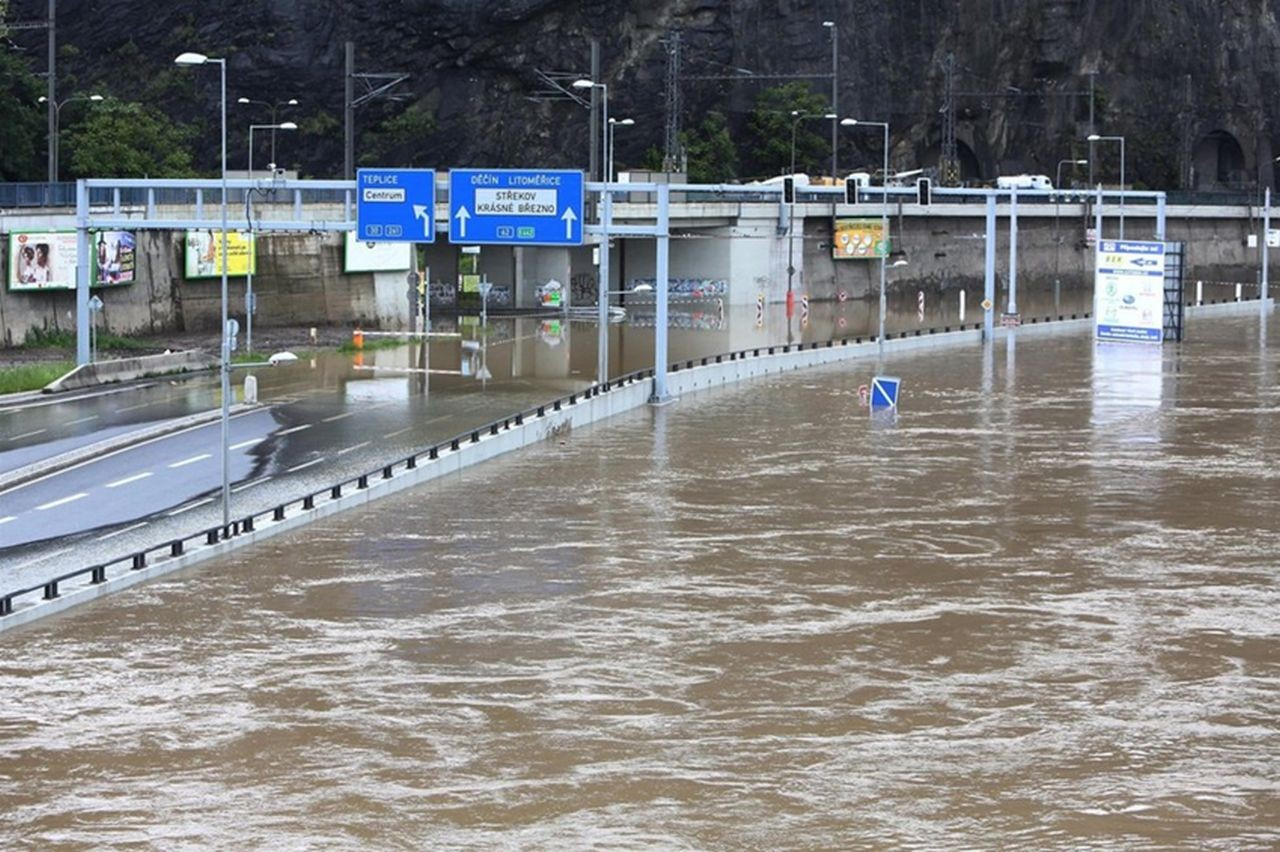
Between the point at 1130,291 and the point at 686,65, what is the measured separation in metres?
51.6

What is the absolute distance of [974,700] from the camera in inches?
1042

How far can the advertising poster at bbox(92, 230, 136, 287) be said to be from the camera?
67.9 m

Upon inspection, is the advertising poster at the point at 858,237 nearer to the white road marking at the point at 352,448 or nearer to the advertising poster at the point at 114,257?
the advertising poster at the point at 114,257

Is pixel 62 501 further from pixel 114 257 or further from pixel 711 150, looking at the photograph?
pixel 711 150

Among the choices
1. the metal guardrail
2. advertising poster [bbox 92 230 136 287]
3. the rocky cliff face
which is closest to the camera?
the metal guardrail

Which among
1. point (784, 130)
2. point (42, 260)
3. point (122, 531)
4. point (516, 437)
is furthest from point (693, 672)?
point (784, 130)

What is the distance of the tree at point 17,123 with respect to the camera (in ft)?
306

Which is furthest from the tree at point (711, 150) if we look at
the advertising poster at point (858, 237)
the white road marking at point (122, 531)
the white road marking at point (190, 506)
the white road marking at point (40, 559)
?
the white road marking at point (40, 559)

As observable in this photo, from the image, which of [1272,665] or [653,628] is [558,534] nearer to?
[653,628]

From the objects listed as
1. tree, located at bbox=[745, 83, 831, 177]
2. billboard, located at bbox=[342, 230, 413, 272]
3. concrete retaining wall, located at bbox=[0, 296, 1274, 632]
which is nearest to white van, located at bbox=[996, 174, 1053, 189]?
tree, located at bbox=[745, 83, 831, 177]

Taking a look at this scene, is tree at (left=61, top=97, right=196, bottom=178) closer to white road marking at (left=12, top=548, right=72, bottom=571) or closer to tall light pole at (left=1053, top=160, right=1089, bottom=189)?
tall light pole at (left=1053, top=160, right=1089, bottom=189)

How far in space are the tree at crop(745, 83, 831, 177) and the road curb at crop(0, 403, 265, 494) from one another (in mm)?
76767

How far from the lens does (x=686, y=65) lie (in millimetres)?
123062

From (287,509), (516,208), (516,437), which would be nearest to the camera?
(287,509)
